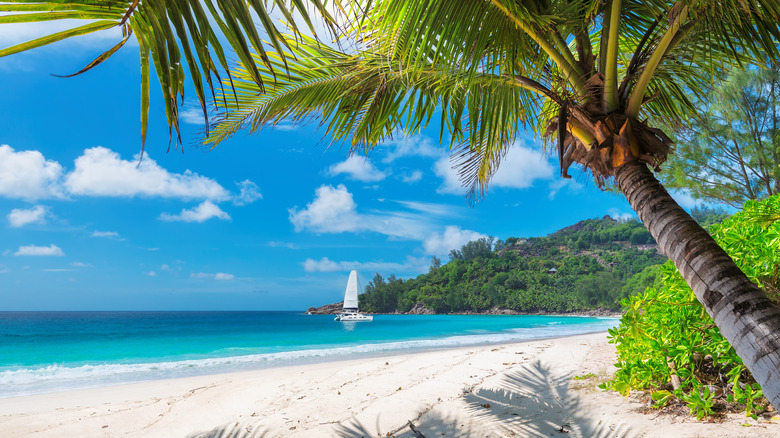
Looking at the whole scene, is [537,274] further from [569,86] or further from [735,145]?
[569,86]

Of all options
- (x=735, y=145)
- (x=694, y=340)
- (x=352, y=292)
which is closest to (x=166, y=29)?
(x=694, y=340)

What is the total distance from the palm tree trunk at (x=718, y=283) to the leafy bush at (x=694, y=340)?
1.05 meters

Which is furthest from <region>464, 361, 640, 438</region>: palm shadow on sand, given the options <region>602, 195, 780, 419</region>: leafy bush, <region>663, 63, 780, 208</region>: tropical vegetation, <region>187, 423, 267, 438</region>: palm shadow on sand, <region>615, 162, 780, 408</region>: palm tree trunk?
<region>663, 63, 780, 208</region>: tropical vegetation

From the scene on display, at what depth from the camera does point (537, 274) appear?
60875 millimetres

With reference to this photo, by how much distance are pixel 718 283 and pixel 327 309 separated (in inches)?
3525

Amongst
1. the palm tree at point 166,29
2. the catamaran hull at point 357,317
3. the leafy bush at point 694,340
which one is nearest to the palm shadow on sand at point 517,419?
the leafy bush at point 694,340

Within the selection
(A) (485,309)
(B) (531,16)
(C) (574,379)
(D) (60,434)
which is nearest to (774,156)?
(C) (574,379)

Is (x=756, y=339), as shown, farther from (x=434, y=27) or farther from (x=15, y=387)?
(x=15, y=387)

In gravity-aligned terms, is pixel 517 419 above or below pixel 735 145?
below

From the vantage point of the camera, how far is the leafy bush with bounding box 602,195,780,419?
265 centimetres

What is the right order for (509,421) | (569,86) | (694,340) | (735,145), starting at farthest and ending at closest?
(735,145) → (509,421) → (569,86) → (694,340)

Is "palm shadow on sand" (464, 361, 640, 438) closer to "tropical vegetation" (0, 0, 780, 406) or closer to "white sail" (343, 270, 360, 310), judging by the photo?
"tropical vegetation" (0, 0, 780, 406)

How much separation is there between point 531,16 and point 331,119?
196 centimetres

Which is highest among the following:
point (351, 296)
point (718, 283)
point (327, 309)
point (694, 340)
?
point (718, 283)
